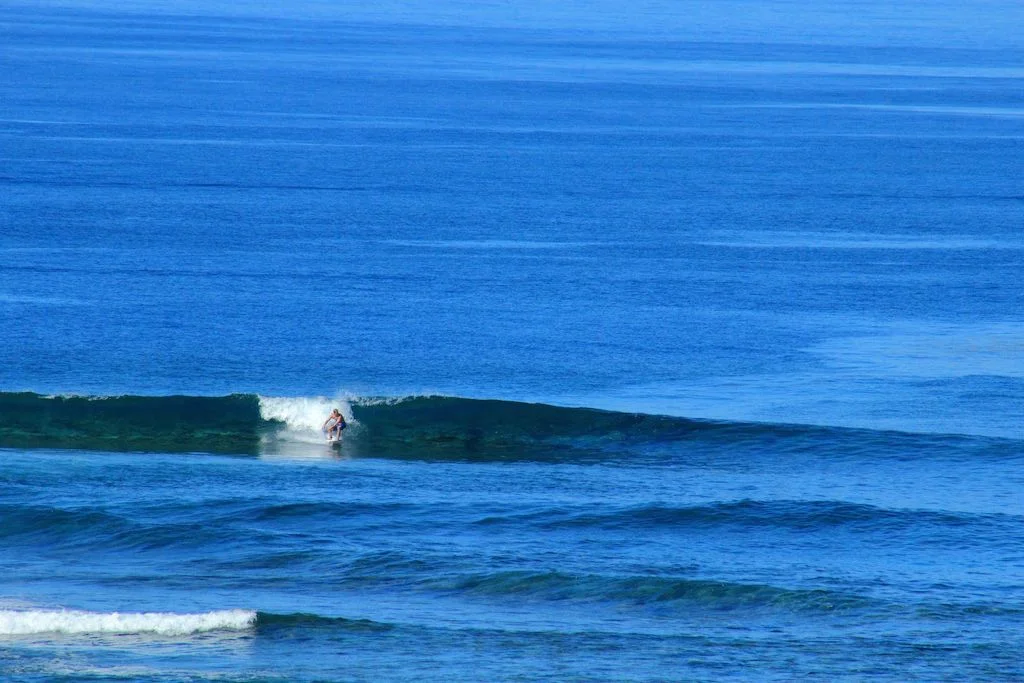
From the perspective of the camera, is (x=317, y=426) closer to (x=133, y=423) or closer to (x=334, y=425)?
(x=334, y=425)

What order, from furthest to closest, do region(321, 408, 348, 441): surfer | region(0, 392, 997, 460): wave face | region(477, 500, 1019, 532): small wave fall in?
region(321, 408, 348, 441): surfer
region(0, 392, 997, 460): wave face
region(477, 500, 1019, 532): small wave

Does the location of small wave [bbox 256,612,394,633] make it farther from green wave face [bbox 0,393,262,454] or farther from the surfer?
the surfer

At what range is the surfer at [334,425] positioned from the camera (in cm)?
4222

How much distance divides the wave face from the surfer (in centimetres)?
54

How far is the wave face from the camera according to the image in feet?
138

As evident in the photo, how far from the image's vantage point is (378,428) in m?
44.5

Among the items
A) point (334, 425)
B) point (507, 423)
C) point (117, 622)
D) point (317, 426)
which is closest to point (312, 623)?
point (117, 622)

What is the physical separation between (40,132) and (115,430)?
84.9 m

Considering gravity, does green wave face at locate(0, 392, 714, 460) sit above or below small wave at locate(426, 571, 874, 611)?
above

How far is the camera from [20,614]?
84.8ft

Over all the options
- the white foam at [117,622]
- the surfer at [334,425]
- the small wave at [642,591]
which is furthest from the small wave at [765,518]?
the surfer at [334,425]

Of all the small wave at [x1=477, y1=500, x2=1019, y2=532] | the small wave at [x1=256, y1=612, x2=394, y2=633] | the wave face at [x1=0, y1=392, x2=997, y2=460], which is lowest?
the small wave at [x1=256, y1=612, x2=394, y2=633]

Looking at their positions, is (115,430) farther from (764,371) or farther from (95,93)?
(95,93)

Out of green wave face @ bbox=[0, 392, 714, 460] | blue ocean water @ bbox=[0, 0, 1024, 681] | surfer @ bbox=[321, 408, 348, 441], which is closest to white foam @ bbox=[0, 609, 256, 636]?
blue ocean water @ bbox=[0, 0, 1024, 681]
